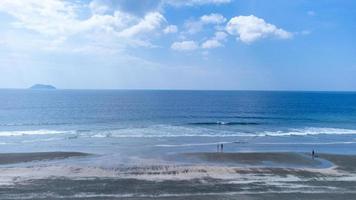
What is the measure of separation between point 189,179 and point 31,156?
1784 cm

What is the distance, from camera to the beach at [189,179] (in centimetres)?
2256

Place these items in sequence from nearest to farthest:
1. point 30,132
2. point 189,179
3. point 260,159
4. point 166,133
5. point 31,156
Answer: point 189,179
point 260,159
point 31,156
point 166,133
point 30,132

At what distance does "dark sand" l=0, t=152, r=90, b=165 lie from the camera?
3380cm

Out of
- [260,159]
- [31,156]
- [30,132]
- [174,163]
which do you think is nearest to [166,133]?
[30,132]

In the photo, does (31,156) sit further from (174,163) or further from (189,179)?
(189,179)

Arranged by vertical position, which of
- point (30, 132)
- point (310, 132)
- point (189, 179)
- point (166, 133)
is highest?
point (310, 132)

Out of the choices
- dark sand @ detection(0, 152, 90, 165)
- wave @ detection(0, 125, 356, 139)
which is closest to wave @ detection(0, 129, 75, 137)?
wave @ detection(0, 125, 356, 139)

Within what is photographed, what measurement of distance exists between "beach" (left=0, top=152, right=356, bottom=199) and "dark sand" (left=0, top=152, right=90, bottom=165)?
84 mm

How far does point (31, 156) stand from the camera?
35562 mm

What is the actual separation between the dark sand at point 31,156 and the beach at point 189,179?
84 mm

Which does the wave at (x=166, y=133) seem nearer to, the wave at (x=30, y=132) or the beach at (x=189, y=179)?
the wave at (x=30, y=132)

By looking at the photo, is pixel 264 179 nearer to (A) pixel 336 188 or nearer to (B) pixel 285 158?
(A) pixel 336 188

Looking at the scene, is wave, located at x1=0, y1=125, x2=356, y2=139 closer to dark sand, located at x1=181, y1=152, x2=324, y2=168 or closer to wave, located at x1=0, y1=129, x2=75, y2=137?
wave, located at x1=0, y1=129, x2=75, y2=137

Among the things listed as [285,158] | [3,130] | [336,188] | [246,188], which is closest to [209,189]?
[246,188]
